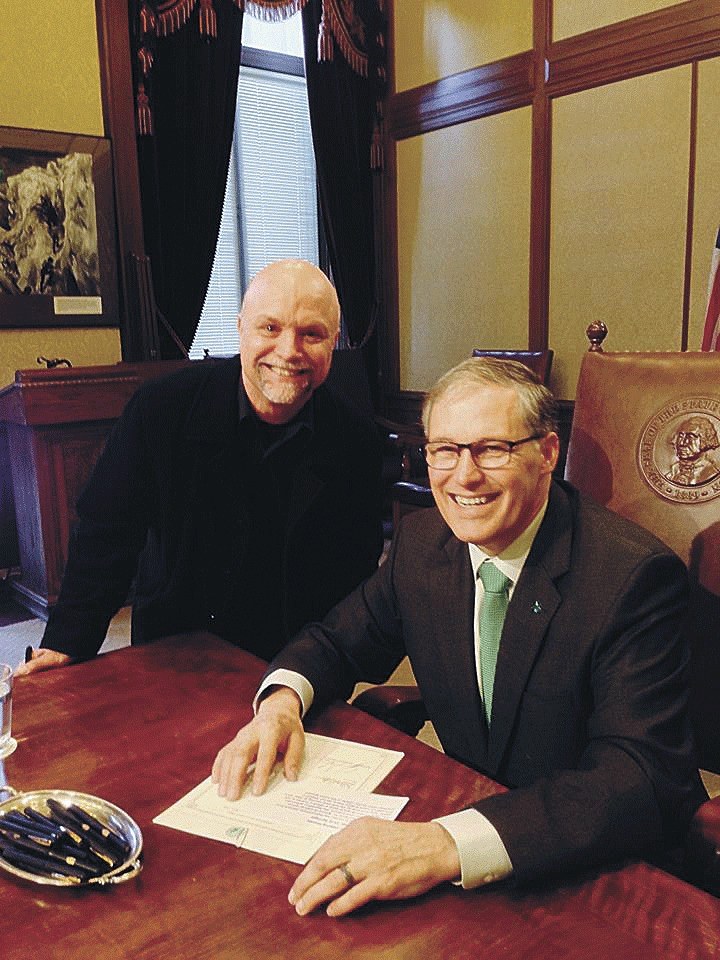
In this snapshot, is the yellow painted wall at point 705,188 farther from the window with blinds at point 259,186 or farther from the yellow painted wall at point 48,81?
the yellow painted wall at point 48,81

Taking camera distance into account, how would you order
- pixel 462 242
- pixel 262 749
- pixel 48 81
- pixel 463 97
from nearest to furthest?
pixel 262 749, pixel 48 81, pixel 463 97, pixel 462 242

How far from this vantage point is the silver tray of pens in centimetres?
90

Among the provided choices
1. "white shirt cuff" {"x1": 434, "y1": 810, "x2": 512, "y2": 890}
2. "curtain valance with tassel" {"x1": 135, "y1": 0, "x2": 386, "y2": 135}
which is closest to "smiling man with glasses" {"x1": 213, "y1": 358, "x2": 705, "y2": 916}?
"white shirt cuff" {"x1": 434, "y1": 810, "x2": 512, "y2": 890}

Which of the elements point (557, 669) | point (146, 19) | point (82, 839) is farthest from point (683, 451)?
point (146, 19)

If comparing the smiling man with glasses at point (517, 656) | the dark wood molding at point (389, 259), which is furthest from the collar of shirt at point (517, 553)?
the dark wood molding at point (389, 259)

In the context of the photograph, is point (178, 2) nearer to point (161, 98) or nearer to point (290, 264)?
point (161, 98)

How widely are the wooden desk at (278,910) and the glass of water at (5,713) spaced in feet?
0.07

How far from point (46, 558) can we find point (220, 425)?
7.41 ft

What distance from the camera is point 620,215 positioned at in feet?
14.5

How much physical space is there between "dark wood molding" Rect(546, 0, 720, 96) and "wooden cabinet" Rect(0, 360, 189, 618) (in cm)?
286

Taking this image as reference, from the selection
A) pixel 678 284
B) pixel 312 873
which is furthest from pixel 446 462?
pixel 678 284

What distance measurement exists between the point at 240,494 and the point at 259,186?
400 centimetres

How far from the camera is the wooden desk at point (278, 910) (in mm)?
796

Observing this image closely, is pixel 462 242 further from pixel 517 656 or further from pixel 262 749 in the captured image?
pixel 262 749
